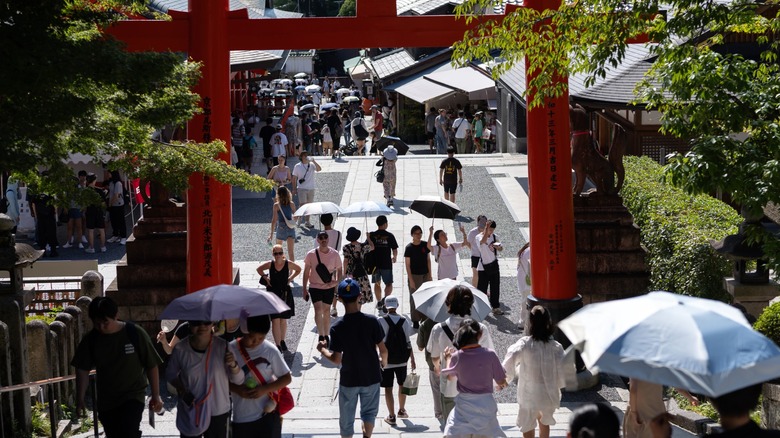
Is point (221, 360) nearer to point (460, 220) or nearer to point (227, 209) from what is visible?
point (227, 209)

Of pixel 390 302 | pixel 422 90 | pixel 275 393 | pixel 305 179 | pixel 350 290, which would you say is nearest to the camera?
pixel 275 393

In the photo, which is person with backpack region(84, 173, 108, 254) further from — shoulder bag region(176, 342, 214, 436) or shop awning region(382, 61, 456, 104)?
shop awning region(382, 61, 456, 104)

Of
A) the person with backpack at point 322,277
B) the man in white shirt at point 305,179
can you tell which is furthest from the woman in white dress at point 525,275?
the man in white shirt at point 305,179

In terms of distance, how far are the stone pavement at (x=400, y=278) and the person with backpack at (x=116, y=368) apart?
243 cm

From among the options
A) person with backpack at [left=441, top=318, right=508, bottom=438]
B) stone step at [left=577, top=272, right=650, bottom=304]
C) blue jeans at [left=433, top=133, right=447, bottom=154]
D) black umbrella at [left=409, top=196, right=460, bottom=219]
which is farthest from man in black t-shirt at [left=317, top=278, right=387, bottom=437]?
blue jeans at [left=433, top=133, right=447, bottom=154]

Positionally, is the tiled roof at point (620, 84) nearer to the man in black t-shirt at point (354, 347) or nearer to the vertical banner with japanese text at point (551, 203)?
the vertical banner with japanese text at point (551, 203)

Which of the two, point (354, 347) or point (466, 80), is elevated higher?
point (466, 80)

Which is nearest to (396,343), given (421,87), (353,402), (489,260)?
(353,402)

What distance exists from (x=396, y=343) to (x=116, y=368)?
3.04m

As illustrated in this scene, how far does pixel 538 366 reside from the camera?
28.8 feet

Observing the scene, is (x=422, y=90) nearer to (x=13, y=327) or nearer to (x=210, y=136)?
(x=210, y=136)

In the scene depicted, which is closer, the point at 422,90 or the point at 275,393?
the point at 275,393

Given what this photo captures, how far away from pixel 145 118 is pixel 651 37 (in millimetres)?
4495

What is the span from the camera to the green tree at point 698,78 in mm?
8312
